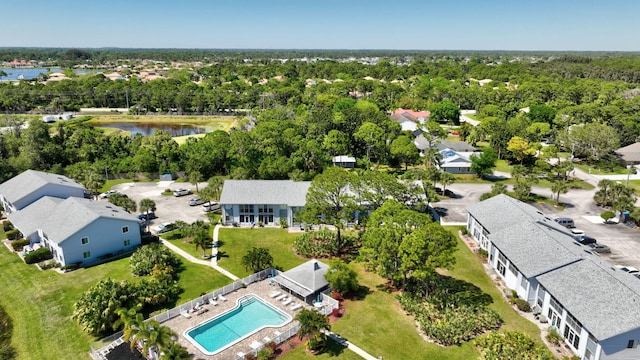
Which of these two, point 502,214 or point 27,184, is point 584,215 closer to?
point 502,214

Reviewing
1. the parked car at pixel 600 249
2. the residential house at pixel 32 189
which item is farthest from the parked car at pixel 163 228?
the parked car at pixel 600 249

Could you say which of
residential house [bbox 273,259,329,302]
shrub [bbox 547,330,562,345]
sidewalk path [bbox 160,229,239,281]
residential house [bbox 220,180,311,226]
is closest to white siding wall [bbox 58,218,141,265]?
sidewalk path [bbox 160,229,239,281]

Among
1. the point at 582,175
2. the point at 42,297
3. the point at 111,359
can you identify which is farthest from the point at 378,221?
the point at 582,175

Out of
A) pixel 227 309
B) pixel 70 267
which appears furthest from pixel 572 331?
pixel 70 267

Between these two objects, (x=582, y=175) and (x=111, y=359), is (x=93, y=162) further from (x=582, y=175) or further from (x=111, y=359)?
(x=582, y=175)

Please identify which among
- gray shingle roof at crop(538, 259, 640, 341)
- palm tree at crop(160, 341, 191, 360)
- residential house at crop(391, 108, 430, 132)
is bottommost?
palm tree at crop(160, 341, 191, 360)

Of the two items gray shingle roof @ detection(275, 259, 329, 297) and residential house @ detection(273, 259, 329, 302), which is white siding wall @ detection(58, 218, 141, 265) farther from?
gray shingle roof @ detection(275, 259, 329, 297)

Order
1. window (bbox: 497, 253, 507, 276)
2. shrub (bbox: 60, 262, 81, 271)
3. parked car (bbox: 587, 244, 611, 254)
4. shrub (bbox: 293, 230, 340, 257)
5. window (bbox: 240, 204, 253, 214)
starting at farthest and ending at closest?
window (bbox: 240, 204, 253, 214) → parked car (bbox: 587, 244, 611, 254) → shrub (bbox: 293, 230, 340, 257) → shrub (bbox: 60, 262, 81, 271) → window (bbox: 497, 253, 507, 276)

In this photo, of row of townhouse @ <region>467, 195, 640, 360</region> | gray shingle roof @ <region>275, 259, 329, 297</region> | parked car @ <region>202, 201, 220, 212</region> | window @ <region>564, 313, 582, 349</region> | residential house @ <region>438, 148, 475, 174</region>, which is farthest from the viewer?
residential house @ <region>438, 148, 475, 174</region>
